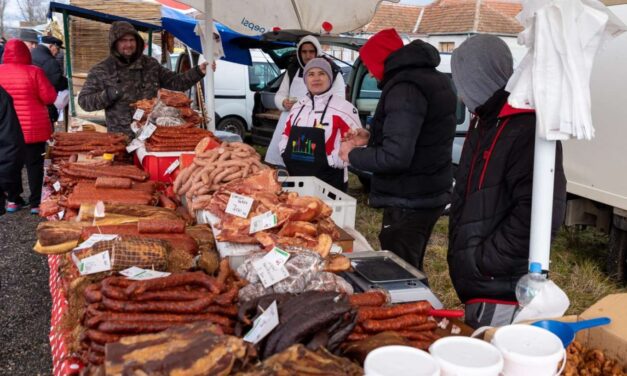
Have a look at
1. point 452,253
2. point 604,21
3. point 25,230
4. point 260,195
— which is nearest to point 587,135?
point 604,21

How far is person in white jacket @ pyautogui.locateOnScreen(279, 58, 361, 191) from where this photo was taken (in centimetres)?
459

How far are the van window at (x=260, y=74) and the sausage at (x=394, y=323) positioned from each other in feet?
36.8

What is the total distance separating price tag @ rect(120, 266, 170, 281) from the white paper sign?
384mm

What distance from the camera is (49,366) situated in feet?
12.6

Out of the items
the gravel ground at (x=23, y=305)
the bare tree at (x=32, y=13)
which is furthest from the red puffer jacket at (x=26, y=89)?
the bare tree at (x=32, y=13)

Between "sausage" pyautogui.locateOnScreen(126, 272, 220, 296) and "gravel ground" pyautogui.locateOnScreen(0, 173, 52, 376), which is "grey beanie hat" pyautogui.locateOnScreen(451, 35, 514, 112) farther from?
"gravel ground" pyautogui.locateOnScreen(0, 173, 52, 376)

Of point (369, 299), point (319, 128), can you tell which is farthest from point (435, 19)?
point (369, 299)

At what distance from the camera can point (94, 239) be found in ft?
8.11

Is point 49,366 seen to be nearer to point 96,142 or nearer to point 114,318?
point 96,142

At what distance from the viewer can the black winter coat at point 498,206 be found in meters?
2.22

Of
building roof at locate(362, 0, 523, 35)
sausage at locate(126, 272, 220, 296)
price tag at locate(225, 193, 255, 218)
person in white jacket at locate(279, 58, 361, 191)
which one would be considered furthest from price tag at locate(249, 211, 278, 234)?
building roof at locate(362, 0, 523, 35)

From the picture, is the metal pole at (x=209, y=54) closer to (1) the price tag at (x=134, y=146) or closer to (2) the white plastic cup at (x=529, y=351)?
(1) the price tag at (x=134, y=146)

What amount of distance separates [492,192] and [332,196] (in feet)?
5.74

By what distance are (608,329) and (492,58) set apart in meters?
1.26
